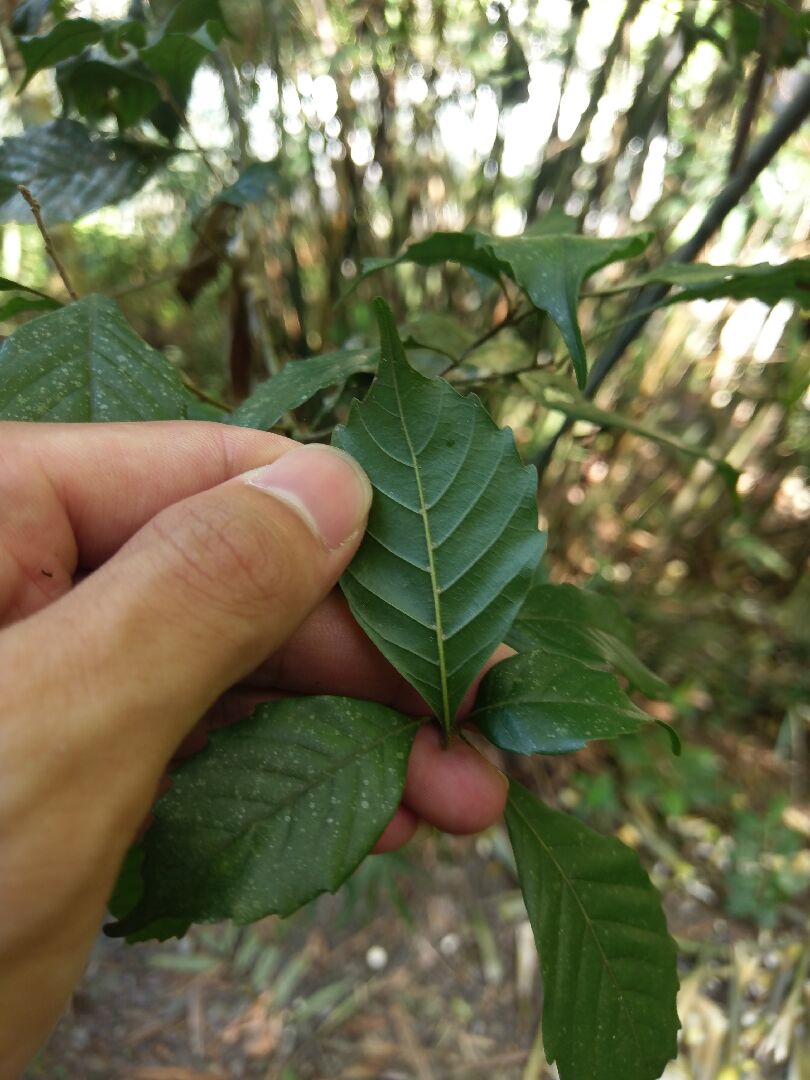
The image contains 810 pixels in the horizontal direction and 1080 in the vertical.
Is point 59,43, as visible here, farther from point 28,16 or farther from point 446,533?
point 446,533

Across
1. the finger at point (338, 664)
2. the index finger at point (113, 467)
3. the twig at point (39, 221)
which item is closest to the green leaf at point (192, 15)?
the twig at point (39, 221)

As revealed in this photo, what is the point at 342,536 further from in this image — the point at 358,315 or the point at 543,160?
the point at 358,315

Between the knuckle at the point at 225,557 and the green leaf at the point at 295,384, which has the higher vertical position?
the green leaf at the point at 295,384

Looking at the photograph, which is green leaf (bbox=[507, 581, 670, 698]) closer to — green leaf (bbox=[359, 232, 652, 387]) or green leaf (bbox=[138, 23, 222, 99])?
green leaf (bbox=[359, 232, 652, 387])

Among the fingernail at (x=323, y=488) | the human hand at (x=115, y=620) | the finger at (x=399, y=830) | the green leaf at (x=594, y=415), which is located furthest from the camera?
the finger at (x=399, y=830)

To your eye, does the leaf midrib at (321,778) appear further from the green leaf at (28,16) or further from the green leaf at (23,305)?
the green leaf at (28,16)

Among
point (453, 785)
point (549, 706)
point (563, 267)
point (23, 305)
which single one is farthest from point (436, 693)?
point (23, 305)

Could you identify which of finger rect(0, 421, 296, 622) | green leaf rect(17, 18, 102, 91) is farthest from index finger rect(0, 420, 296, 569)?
green leaf rect(17, 18, 102, 91)

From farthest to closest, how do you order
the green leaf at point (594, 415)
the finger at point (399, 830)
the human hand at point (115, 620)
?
the finger at point (399, 830), the green leaf at point (594, 415), the human hand at point (115, 620)
